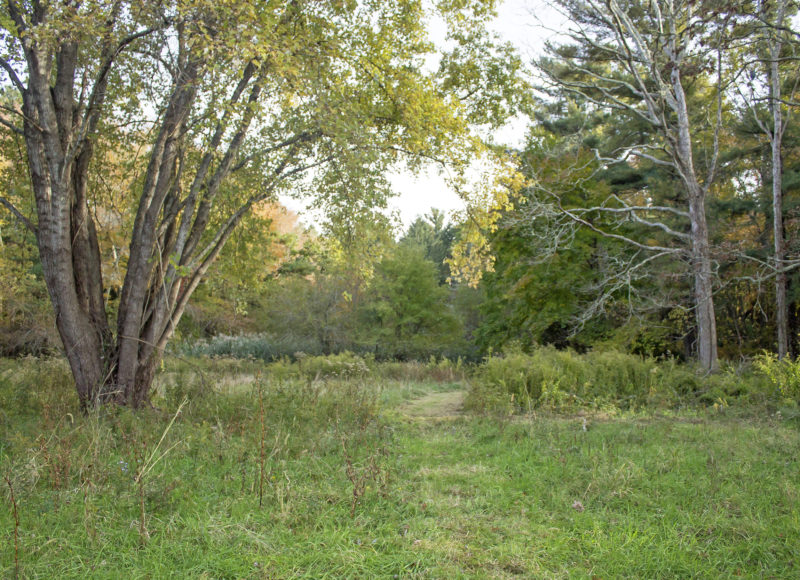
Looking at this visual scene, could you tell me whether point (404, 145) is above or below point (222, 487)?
above

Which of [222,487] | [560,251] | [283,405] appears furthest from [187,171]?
[560,251]

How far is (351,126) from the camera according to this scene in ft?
20.4

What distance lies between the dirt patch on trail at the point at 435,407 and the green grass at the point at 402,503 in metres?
2.36

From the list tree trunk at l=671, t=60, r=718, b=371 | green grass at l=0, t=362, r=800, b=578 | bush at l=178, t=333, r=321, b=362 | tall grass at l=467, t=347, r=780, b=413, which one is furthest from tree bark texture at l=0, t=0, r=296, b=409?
bush at l=178, t=333, r=321, b=362

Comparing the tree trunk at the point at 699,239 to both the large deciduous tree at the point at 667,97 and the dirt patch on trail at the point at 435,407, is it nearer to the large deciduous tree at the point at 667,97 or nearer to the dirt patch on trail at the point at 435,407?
the large deciduous tree at the point at 667,97

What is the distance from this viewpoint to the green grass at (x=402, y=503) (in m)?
3.10

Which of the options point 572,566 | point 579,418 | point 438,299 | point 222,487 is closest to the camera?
point 572,566

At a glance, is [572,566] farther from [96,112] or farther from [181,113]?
[96,112]

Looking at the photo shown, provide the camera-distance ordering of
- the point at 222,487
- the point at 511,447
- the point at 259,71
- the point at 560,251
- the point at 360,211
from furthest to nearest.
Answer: the point at 560,251 < the point at 360,211 < the point at 259,71 < the point at 511,447 < the point at 222,487

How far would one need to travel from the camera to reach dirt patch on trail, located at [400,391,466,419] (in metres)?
8.84

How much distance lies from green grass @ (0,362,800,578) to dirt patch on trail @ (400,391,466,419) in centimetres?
236

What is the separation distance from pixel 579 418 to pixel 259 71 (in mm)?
6274

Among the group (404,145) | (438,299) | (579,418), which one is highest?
(404,145)

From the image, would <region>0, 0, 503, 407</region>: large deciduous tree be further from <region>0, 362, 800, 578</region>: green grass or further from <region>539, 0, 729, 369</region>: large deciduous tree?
<region>539, 0, 729, 369</region>: large deciduous tree
